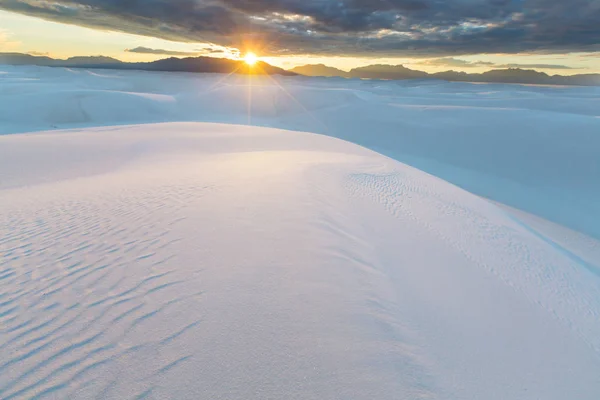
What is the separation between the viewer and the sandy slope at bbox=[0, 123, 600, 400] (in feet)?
8.69

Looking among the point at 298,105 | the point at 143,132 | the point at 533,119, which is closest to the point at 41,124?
the point at 143,132

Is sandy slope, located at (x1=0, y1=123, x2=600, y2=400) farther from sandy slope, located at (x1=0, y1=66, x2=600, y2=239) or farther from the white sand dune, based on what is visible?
sandy slope, located at (x1=0, y1=66, x2=600, y2=239)

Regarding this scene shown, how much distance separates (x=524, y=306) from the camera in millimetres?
4387

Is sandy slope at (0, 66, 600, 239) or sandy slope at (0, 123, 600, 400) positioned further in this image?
sandy slope at (0, 66, 600, 239)

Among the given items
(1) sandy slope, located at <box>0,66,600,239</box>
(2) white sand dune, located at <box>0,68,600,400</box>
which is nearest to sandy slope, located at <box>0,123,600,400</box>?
(2) white sand dune, located at <box>0,68,600,400</box>

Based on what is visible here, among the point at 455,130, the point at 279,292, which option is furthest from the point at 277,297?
the point at 455,130

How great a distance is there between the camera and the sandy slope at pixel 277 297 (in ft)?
Result: 8.69

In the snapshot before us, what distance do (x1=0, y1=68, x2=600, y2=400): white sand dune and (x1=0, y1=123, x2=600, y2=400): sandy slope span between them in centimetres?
2

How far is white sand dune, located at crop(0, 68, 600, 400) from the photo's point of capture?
266cm

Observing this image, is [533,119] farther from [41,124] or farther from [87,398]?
[41,124]

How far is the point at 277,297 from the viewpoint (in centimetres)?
345

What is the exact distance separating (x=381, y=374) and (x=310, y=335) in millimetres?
644

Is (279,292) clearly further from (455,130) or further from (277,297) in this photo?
(455,130)

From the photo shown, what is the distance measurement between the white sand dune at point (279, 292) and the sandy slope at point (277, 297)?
0.02 meters
